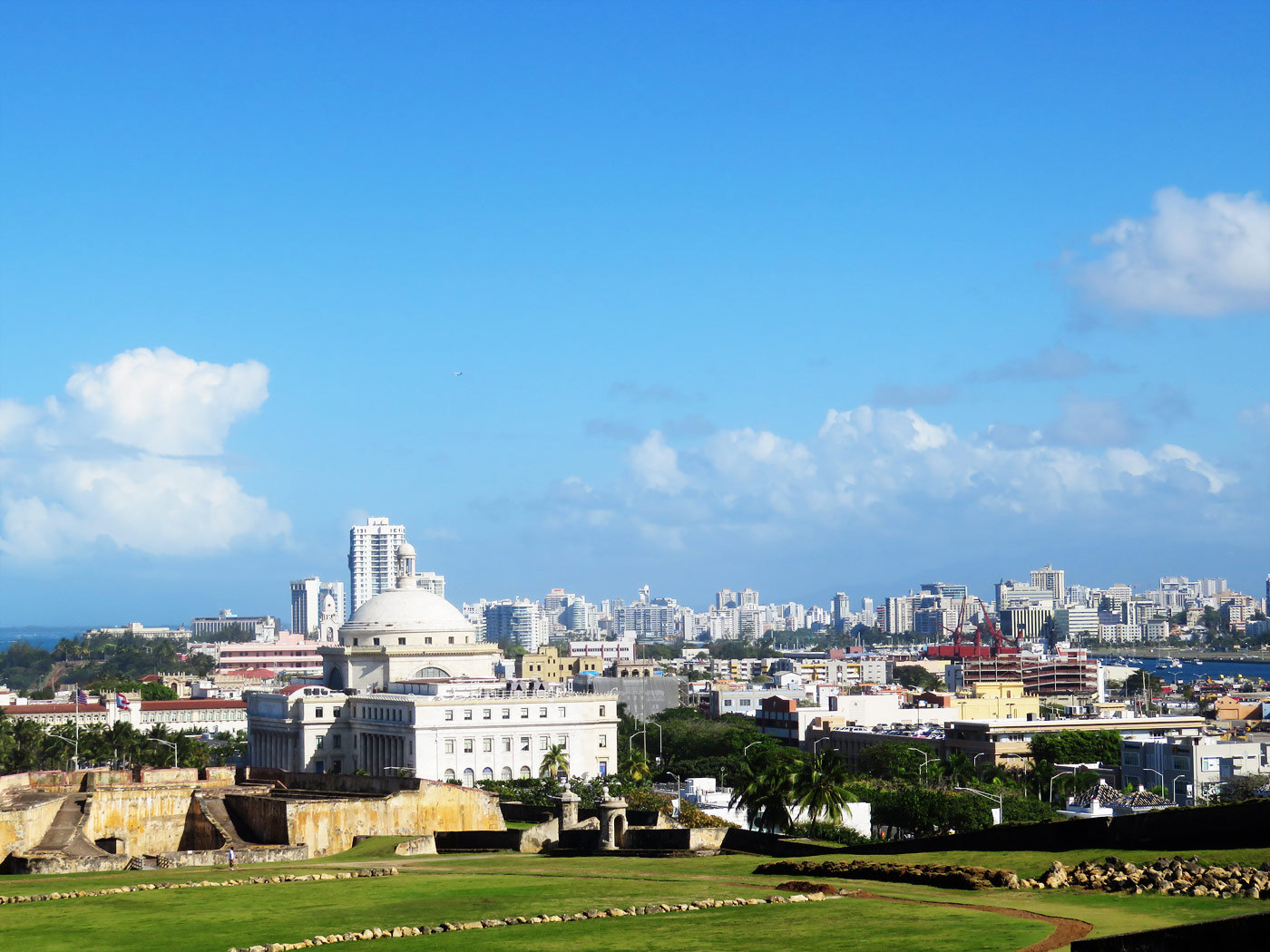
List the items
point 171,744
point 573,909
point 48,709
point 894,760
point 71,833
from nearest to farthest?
point 573,909 < point 71,833 < point 171,744 < point 894,760 < point 48,709

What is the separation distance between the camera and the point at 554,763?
3752 inches

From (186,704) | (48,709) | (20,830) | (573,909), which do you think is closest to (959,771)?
(20,830)

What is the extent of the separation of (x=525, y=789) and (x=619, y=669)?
116 meters

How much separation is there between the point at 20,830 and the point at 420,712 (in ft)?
186

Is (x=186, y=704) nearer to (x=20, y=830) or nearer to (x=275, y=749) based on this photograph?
(x=275, y=749)

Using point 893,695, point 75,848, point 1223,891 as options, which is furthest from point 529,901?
point 893,695

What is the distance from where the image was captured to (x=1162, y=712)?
15325 centimetres

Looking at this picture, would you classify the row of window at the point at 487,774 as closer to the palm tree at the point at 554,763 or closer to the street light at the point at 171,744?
the palm tree at the point at 554,763

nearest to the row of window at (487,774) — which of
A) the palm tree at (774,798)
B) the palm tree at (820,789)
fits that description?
the palm tree at (774,798)

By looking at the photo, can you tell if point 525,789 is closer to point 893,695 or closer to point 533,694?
point 533,694

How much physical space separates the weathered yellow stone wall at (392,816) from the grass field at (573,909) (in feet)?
21.2

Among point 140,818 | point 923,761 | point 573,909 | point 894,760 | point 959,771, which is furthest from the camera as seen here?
point 923,761

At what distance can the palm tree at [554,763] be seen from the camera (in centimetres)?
9369

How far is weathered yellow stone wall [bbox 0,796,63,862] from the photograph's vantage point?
39000mm
